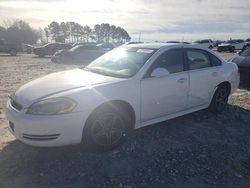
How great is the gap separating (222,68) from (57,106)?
386 centimetres

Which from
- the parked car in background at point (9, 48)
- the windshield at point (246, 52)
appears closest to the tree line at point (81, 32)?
the parked car in background at point (9, 48)

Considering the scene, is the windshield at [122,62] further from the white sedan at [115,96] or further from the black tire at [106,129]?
the black tire at [106,129]

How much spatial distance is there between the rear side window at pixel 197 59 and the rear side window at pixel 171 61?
23 cm

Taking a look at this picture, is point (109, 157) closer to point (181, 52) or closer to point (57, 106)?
point (57, 106)

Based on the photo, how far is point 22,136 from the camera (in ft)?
11.8

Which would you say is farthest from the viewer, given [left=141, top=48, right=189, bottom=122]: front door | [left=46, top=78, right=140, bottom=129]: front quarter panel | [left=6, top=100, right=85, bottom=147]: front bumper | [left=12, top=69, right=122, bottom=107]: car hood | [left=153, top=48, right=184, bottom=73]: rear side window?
[left=153, top=48, right=184, bottom=73]: rear side window

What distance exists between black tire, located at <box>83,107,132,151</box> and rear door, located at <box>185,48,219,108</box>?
1.63 meters

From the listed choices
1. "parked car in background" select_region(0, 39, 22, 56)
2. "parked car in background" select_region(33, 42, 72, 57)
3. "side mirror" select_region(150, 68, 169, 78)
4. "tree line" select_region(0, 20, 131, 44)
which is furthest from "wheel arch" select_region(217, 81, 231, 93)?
"tree line" select_region(0, 20, 131, 44)

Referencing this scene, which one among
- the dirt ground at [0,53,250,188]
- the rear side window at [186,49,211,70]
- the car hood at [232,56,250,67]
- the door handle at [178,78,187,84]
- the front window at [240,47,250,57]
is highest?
the rear side window at [186,49,211,70]

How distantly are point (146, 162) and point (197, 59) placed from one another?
8.45 ft

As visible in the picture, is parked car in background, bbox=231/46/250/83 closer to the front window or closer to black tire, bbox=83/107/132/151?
the front window

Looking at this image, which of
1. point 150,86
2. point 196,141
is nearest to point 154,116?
point 150,86

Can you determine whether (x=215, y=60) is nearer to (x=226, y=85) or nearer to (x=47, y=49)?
(x=226, y=85)

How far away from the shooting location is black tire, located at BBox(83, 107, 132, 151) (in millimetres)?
3807
